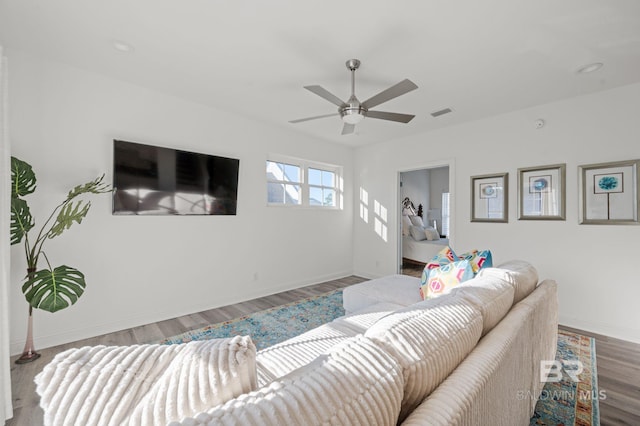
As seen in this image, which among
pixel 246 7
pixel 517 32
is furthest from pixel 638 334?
pixel 246 7

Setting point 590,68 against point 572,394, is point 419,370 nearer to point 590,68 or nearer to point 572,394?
point 572,394

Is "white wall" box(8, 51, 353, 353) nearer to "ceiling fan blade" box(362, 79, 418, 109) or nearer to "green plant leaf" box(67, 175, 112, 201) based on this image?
"green plant leaf" box(67, 175, 112, 201)

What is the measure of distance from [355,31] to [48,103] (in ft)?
9.24

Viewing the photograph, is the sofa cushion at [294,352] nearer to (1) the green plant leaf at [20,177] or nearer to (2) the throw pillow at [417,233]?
(1) the green plant leaf at [20,177]

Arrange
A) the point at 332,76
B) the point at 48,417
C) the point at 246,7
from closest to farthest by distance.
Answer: the point at 48,417
the point at 246,7
the point at 332,76

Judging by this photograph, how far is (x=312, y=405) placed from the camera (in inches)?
18.8

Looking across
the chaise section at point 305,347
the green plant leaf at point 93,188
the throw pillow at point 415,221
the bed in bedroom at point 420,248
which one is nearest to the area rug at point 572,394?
the chaise section at point 305,347

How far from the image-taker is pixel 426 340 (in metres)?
0.75

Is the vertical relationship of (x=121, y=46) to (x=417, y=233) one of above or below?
above

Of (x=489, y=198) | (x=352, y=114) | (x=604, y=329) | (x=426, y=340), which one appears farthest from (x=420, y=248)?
(x=426, y=340)

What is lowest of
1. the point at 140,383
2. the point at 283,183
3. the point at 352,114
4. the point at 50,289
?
the point at 50,289

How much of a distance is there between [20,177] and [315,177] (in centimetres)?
357

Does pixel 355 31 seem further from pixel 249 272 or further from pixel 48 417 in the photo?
pixel 249 272

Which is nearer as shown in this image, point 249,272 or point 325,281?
point 249,272
